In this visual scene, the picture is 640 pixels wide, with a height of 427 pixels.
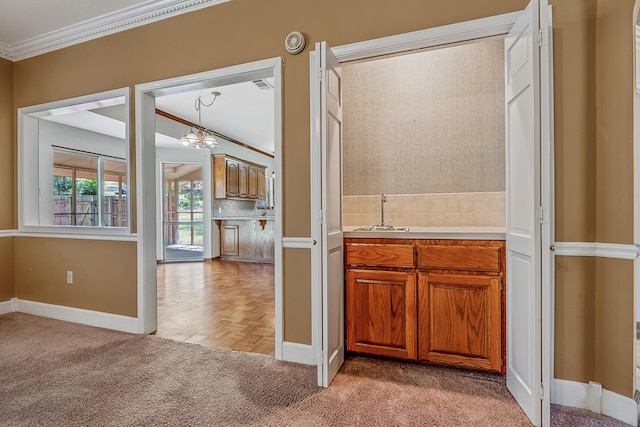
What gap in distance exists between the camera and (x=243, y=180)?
7695 mm

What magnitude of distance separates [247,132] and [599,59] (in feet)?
19.9

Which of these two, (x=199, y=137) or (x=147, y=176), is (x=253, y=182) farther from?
(x=147, y=176)

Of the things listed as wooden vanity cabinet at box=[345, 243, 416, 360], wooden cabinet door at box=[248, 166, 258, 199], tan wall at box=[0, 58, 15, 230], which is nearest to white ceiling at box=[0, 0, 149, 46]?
tan wall at box=[0, 58, 15, 230]

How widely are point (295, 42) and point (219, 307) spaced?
2696mm

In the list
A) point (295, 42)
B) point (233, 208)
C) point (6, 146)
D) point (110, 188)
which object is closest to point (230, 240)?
point (233, 208)

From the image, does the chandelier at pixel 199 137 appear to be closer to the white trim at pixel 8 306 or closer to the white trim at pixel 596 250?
the white trim at pixel 8 306

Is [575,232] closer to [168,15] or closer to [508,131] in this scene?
[508,131]

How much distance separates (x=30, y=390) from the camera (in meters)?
1.87

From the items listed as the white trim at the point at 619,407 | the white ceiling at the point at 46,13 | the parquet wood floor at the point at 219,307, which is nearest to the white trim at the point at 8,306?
the parquet wood floor at the point at 219,307

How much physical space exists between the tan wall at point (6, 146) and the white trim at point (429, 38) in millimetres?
3544

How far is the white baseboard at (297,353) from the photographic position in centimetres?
220

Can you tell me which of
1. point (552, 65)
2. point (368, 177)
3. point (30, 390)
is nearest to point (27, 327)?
point (30, 390)

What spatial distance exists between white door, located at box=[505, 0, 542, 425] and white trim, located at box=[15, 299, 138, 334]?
2.84 meters

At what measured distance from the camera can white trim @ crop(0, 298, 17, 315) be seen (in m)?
3.30
